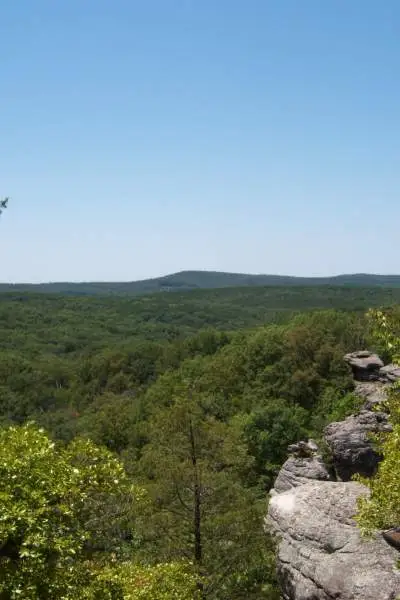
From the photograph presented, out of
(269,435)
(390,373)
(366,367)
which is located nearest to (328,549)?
(390,373)

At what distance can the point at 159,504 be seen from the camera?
28.7 m

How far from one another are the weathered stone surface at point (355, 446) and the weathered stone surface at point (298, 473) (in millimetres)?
2026

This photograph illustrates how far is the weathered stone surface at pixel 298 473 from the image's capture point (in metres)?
45.0

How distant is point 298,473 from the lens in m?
45.6

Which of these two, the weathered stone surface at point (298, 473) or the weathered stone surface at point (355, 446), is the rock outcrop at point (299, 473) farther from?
the weathered stone surface at point (355, 446)

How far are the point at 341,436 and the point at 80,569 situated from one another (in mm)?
36971

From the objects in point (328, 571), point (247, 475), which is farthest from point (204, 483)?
point (247, 475)

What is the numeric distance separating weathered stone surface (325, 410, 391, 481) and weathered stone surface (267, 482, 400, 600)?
15.5 meters

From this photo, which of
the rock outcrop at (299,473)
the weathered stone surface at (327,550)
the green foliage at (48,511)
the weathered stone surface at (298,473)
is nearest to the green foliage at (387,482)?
the weathered stone surface at (327,550)

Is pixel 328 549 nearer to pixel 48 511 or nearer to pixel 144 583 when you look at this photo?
pixel 144 583

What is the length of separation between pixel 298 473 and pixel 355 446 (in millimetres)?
5376

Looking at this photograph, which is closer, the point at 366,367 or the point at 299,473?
the point at 299,473

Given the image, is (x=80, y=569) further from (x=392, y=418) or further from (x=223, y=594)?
(x=223, y=594)

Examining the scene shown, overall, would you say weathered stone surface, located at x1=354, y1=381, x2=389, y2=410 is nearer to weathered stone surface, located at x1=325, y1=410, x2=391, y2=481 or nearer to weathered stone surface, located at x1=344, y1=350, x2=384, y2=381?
weathered stone surface, located at x1=344, y1=350, x2=384, y2=381
